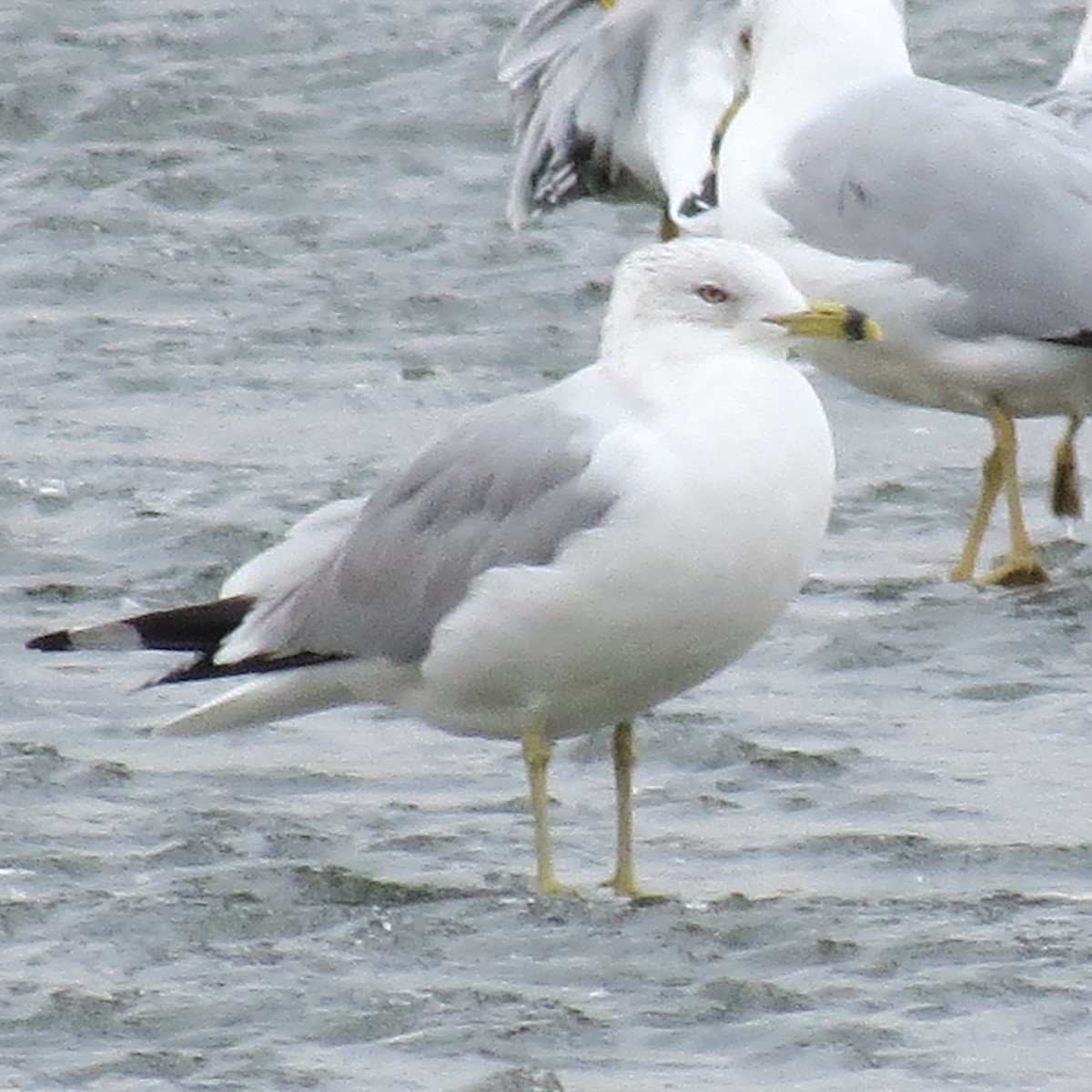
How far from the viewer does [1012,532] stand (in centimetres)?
848

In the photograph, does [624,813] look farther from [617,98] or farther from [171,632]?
[617,98]

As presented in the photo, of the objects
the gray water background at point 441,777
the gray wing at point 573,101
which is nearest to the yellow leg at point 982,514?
the gray water background at point 441,777

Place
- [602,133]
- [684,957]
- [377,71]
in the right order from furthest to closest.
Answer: [377,71], [602,133], [684,957]

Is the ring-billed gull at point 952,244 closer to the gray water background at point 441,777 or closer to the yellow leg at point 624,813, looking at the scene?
the gray water background at point 441,777

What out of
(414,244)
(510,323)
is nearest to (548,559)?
(510,323)

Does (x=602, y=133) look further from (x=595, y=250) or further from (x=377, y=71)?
(x=377, y=71)

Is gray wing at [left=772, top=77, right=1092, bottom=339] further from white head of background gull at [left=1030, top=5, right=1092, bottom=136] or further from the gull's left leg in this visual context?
white head of background gull at [left=1030, top=5, right=1092, bottom=136]

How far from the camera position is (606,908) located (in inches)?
233

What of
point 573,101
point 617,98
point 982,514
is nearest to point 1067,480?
point 982,514

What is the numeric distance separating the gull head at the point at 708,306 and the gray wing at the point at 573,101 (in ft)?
15.1

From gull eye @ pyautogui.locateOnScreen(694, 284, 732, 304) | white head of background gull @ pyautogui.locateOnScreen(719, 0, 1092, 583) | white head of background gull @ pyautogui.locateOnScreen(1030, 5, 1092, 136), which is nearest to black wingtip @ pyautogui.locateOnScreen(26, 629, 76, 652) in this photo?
gull eye @ pyautogui.locateOnScreen(694, 284, 732, 304)

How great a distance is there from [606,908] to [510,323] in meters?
5.13

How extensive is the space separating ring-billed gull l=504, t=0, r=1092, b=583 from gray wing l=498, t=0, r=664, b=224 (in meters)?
1.97

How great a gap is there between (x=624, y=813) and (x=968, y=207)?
2.76 m
